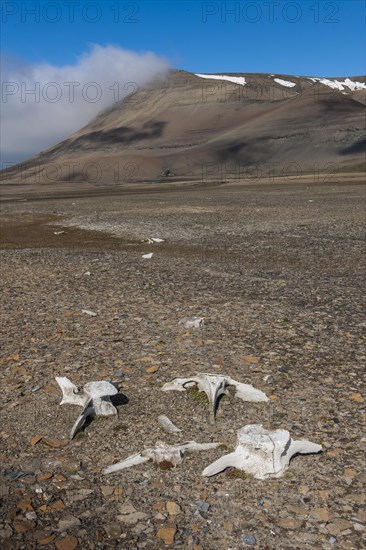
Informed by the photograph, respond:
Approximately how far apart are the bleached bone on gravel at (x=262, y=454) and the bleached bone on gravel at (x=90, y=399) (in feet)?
5.81

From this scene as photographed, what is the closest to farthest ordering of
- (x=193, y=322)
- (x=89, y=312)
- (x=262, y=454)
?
(x=262, y=454), (x=193, y=322), (x=89, y=312)

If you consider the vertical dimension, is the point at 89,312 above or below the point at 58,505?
above

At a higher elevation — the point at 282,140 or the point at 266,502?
the point at 282,140

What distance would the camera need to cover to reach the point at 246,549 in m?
4.58

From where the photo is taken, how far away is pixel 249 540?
4.68 metres

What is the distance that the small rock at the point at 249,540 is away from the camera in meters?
4.64

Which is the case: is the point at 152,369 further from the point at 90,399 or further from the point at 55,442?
the point at 55,442

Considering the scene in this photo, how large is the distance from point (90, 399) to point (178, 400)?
1186 mm

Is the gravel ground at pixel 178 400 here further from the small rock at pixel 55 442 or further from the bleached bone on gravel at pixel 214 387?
the bleached bone on gravel at pixel 214 387

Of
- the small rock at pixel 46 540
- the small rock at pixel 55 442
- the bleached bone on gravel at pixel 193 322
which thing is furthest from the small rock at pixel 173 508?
the bleached bone on gravel at pixel 193 322

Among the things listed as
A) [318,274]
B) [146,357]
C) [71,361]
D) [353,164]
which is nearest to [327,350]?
[146,357]

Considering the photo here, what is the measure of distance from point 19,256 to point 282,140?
539 ft

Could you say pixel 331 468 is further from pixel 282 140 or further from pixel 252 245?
pixel 282 140

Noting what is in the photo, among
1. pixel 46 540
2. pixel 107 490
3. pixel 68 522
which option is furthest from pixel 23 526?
pixel 107 490
